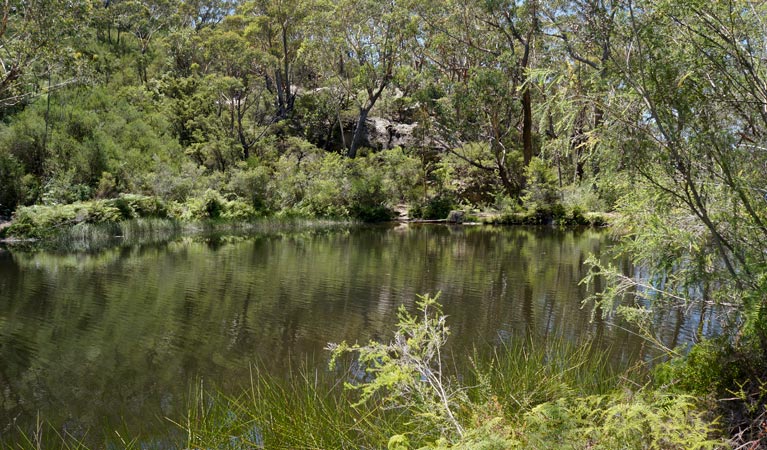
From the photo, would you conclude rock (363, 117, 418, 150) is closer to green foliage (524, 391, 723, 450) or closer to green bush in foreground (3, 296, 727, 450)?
green bush in foreground (3, 296, 727, 450)

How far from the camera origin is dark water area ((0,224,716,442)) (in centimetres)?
541

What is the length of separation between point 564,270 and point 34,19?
1334 centimetres

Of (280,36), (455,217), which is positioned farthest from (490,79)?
(280,36)

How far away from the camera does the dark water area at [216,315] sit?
5414 mm

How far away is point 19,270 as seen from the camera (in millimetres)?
12039

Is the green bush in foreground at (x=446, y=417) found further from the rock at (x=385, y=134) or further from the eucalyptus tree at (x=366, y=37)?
the rock at (x=385, y=134)

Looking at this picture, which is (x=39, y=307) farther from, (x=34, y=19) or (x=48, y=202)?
(x=48, y=202)

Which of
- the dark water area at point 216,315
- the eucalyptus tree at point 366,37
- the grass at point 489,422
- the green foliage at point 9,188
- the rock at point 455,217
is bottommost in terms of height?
the dark water area at point 216,315

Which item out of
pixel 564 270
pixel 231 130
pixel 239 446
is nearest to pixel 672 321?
pixel 564 270

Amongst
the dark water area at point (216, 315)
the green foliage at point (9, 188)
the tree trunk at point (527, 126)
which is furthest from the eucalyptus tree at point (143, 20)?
the dark water area at point (216, 315)

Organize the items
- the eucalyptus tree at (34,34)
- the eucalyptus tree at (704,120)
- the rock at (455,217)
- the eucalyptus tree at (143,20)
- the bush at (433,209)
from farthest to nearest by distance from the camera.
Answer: the eucalyptus tree at (143,20) < the bush at (433,209) < the rock at (455,217) < the eucalyptus tree at (34,34) < the eucalyptus tree at (704,120)

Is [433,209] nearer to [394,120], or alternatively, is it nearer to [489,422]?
[394,120]

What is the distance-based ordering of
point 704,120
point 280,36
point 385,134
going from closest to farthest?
point 704,120 → point 280,36 → point 385,134

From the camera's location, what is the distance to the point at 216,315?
327 inches
